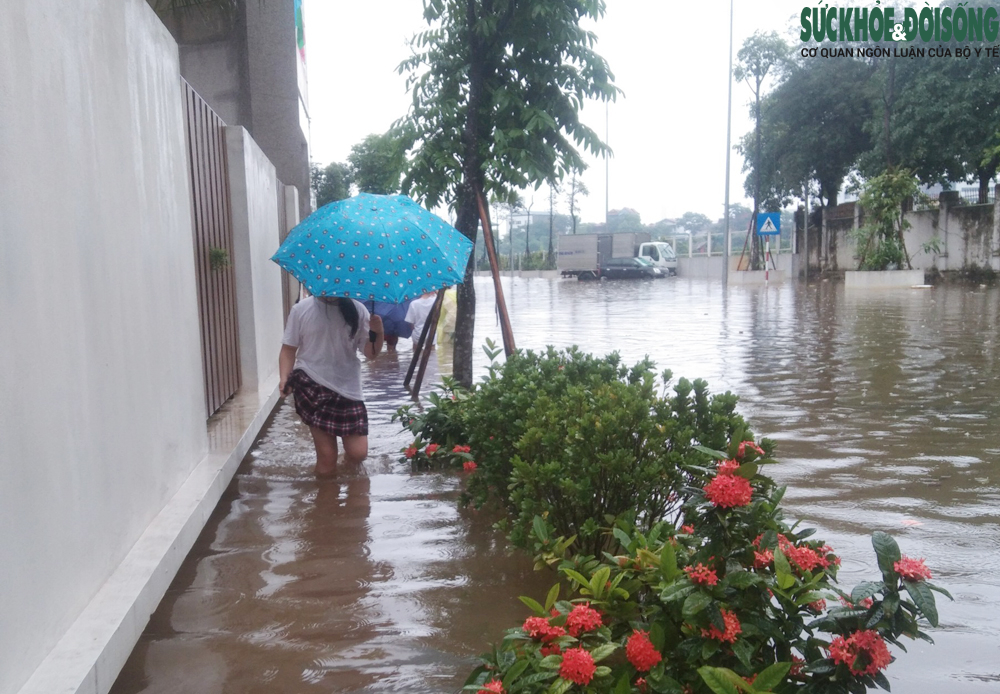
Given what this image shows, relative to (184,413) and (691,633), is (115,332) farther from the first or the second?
(691,633)

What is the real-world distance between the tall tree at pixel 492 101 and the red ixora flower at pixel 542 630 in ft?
17.9

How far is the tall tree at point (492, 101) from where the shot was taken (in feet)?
25.2

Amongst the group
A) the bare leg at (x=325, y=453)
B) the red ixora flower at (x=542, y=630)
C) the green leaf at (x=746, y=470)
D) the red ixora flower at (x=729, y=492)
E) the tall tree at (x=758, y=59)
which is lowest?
the bare leg at (x=325, y=453)

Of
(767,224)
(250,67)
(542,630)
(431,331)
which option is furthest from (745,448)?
(767,224)

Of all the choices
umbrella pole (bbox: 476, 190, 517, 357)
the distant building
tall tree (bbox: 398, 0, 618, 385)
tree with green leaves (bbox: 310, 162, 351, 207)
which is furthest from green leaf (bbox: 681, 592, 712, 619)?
tree with green leaves (bbox: 310, 162, 351, 207)

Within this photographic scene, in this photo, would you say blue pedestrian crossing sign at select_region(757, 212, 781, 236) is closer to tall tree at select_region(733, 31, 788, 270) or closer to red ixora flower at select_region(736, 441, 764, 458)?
tall tree at select_region(733, 31, 788, 270)

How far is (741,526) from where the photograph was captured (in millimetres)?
2695

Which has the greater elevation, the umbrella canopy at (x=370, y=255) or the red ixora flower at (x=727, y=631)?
the umbrella canopy at (x=370, y=255)

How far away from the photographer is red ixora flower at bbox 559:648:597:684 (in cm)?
240

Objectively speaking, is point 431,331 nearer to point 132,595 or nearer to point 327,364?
point 327,364

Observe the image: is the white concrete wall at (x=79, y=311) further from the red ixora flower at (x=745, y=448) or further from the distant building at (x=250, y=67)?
the distant building at (x=250, y=67)

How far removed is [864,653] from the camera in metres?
2.37

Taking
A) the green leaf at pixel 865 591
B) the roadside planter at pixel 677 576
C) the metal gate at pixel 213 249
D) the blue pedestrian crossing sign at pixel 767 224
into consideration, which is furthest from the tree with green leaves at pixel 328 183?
the green leaf at pixel 865 591

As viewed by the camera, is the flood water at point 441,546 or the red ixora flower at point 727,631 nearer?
the red ixora flower at point 727,631
